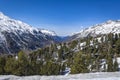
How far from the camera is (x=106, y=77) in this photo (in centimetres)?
1586

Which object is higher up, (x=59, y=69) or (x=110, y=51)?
(x=110, y=51)

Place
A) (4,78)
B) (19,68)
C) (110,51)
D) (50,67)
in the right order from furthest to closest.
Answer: (110,51)
(50,67)
(19,68)
(4,78)

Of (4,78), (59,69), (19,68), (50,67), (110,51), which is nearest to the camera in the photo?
(4,78)

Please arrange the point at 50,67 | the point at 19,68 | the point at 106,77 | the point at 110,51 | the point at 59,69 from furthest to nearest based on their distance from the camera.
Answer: the point at 110,51 → the point at 59,69 → the point at 50,67 → the point at 19,68 → the point at 106,77

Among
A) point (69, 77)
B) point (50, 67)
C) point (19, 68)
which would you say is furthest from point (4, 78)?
point (50, 67)

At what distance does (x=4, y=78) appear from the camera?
55.4 ft

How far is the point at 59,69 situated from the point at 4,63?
32247mm

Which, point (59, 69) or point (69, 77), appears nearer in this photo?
point (69, 77)

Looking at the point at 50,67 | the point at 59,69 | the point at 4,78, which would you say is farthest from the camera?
the point at 59,69

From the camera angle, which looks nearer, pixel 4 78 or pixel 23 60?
pixel 4 78

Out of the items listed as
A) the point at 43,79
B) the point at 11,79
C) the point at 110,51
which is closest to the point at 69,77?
the point at 43,79

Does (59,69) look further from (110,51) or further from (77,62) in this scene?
(110,51)

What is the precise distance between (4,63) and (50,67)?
2345cm

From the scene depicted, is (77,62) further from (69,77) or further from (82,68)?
(69,77)
